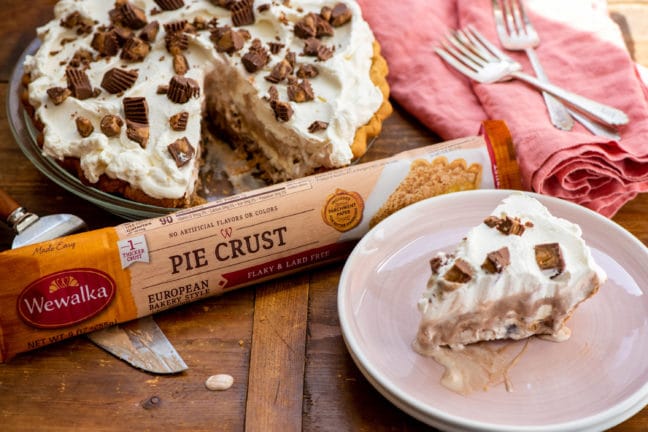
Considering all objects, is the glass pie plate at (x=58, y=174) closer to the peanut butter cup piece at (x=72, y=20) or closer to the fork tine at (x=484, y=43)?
the peanut butter cup piece at (x=72, y=20)

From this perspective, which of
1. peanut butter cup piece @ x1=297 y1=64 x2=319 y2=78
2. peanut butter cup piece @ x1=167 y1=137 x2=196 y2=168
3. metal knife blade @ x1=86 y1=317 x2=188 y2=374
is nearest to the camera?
metal knife blade @ x1=86 y1=317 x2=188 y2=374

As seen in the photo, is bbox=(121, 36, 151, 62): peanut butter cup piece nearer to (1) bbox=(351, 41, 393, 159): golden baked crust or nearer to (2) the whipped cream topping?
(2) the whipped cream topping

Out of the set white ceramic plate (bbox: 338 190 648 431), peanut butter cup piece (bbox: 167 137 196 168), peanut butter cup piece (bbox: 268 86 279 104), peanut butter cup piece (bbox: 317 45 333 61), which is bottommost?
white ceramic plate (bbox: 338 190 648 431)

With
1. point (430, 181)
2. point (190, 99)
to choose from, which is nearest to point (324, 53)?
point (190, 99)

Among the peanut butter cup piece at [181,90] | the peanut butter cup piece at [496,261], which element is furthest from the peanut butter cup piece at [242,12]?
the peanut butter cup piece at [496,261]

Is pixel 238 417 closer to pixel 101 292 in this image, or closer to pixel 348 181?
pixel 101 292

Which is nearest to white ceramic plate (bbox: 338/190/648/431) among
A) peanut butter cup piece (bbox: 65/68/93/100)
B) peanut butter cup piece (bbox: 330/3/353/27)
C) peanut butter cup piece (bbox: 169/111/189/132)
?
peanut butter cup piece (bbox: 169/111/189/132)
